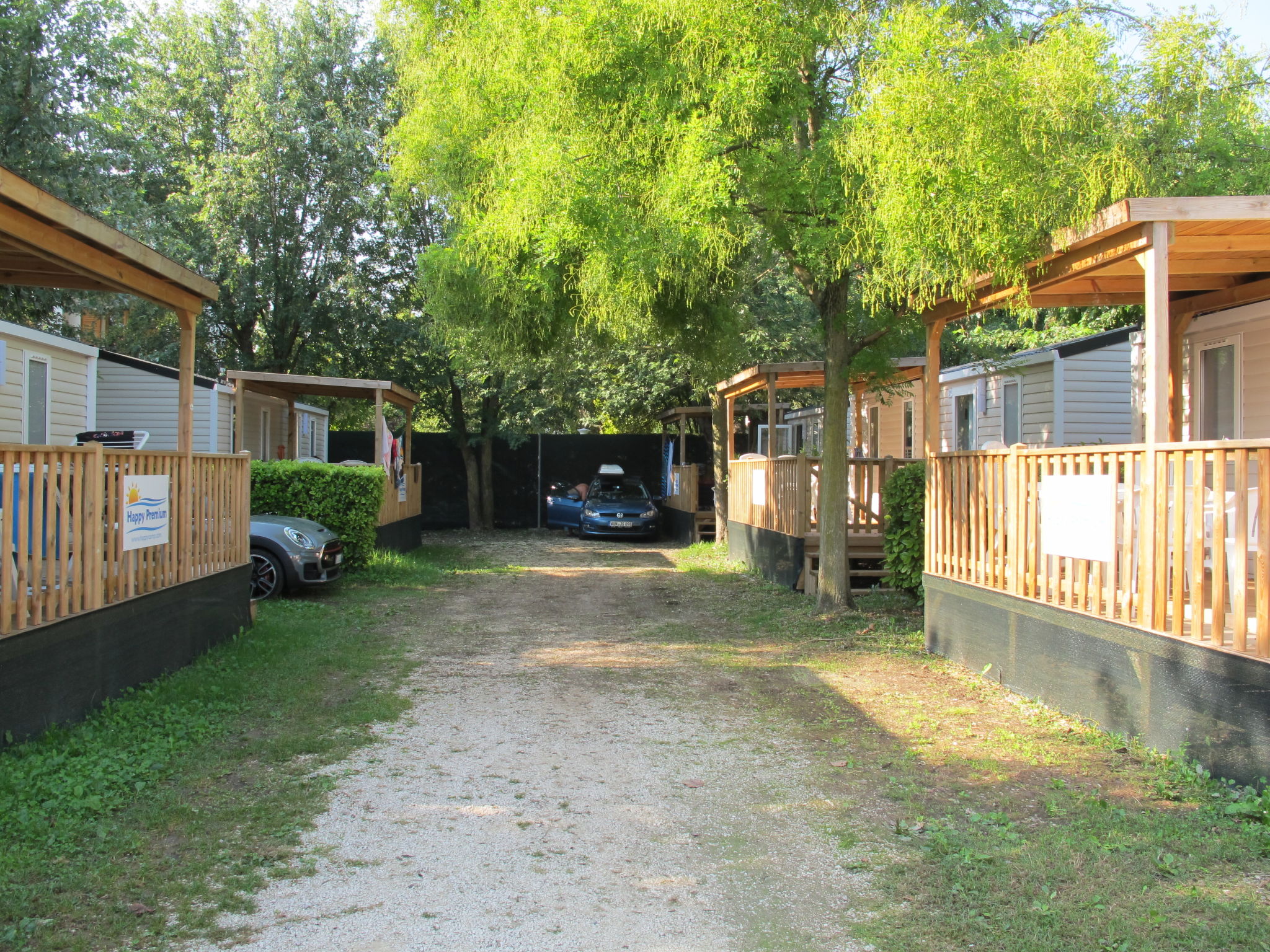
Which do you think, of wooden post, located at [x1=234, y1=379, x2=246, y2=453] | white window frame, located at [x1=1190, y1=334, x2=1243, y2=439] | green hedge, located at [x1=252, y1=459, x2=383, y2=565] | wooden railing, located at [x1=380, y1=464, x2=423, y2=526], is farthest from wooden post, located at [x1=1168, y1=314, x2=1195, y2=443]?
wooden post, located at [x1=234, y1=379, x2=246, y2=453]

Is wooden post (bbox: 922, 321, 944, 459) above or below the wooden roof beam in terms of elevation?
below

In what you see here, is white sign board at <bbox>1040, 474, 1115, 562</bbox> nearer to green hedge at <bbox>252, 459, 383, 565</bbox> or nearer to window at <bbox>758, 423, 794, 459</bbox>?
green hedge at <bbox>252, 459, 383, 565</bbox>

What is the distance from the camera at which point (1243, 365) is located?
9648 millimetres

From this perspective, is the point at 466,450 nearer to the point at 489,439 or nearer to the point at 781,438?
the point at 489,439

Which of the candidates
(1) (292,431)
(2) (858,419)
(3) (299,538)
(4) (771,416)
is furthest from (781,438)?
(3) (299,538)

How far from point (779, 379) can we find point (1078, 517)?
10.2 metres

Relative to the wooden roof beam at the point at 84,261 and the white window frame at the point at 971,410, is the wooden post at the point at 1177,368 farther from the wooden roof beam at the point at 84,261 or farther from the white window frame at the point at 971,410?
the wooden roof beam at the point at 84,261

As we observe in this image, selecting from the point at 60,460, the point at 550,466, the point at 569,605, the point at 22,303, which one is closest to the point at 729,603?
the point at 569,605

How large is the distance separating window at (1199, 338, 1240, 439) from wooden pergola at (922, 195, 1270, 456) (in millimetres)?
218

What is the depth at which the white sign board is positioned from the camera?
584 centimetres

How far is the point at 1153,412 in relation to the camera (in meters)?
5.53

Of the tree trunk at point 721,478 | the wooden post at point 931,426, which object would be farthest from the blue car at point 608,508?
the wooden post at point 931,426

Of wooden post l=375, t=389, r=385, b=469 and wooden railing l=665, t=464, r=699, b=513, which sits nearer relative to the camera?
wooden post l=375, t=389, r=385, b=469

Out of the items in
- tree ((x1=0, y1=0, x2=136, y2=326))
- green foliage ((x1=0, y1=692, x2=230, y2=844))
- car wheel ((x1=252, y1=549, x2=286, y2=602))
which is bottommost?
green foliage ((x1=0, y1=692, x2=230, y2=844))
